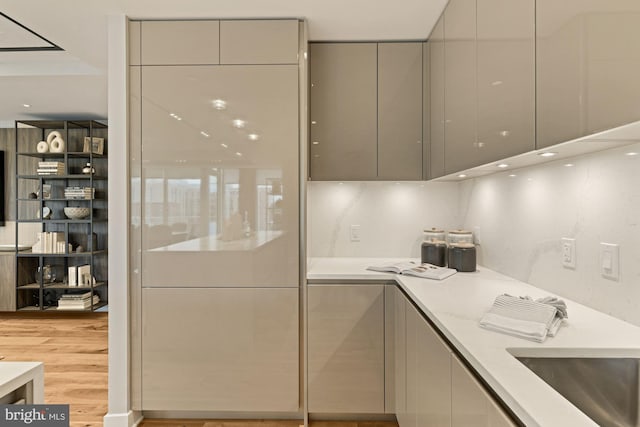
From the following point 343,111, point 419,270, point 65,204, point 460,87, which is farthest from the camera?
point 65,204

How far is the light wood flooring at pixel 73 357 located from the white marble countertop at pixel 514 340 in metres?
1.10

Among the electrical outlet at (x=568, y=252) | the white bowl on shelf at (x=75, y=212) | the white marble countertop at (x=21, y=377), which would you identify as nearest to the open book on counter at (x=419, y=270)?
the electrical outlet at (x=568, y=252)

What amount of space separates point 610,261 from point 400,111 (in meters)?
1.54

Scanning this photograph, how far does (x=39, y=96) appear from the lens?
391 cm

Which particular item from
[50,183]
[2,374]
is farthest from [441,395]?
[50,183]

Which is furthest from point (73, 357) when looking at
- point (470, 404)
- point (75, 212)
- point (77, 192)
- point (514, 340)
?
point (514, 340)

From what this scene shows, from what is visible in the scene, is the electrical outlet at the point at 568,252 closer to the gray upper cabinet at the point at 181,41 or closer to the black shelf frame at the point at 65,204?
the gray upper cabinet at the point at 181,41

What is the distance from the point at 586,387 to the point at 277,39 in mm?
2152

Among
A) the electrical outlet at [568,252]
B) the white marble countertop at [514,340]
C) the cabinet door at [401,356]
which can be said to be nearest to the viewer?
the white marble countertop at [514,340]

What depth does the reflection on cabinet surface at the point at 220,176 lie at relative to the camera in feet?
7.43

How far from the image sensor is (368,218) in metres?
2.88

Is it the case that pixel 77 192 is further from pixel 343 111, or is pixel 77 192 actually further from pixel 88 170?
pixel 343 111

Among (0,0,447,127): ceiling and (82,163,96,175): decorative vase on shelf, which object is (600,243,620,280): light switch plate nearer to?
(0,0,447,127): ceiling

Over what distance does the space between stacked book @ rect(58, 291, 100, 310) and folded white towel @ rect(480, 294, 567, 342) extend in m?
4.77
